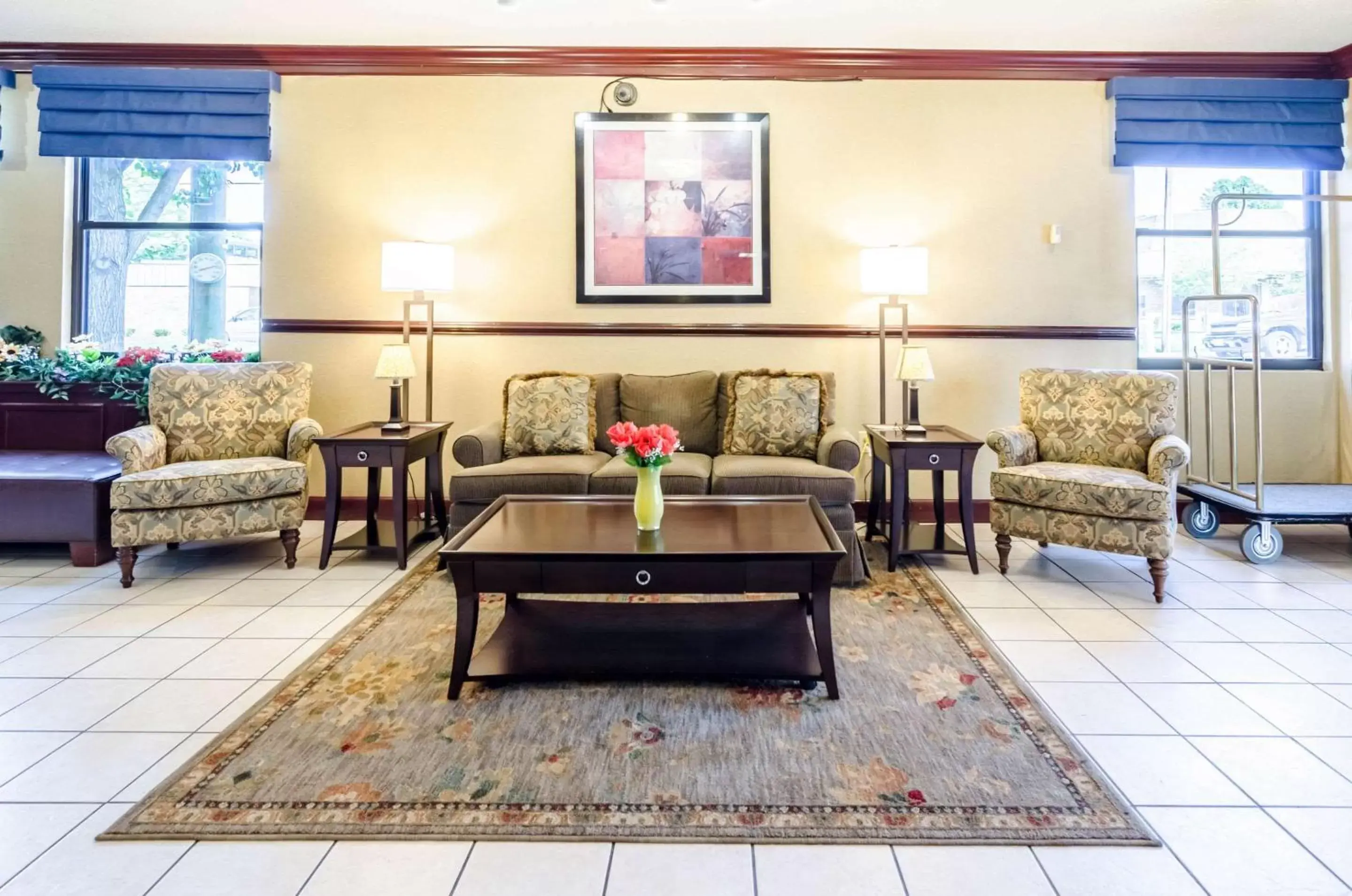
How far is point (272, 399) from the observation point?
4.01 meters

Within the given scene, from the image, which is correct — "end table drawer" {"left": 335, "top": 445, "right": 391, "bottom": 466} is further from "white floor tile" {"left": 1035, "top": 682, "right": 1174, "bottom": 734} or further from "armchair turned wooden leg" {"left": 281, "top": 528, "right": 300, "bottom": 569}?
"white floor tile" {"left": 1035, "top": 682, "right": 1174, "bottom": 734}

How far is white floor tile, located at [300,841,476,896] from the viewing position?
4.91 ft

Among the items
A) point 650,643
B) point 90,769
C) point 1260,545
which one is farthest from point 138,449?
point 1260,545

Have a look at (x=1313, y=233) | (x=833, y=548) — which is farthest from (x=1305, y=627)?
(x=1313, y=233)

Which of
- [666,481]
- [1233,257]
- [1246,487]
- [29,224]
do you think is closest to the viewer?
[666,481]

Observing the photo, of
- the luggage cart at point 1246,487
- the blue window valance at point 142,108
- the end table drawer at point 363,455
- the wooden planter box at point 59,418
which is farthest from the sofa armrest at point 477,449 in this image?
the luggage cart at point 1246,487

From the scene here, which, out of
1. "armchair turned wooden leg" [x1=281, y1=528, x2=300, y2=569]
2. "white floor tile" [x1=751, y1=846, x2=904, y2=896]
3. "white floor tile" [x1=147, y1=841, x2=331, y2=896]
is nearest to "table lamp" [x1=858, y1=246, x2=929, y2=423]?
"white floor tile" [x1=751, y1=846, x2=904, y2=896]

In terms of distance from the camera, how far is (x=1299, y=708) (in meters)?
2.23

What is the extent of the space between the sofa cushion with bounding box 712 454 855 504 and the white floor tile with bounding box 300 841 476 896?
6.79ft

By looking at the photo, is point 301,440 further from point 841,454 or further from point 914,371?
point 914,371

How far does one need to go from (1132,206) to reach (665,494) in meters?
3.22

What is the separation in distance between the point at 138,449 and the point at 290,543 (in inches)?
29.7

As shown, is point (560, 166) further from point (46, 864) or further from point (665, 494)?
point (46, 864)

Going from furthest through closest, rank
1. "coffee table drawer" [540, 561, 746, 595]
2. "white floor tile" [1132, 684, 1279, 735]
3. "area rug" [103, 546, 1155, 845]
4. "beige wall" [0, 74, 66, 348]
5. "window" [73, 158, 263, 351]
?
"window" [73, 158, 263, 351], "beige wall" [0, 74, 66, 348], "coffee table drawer" [540, 561, 746, 595], "white floor tile" [1132, 684, 1279, 735], "area rug" [103, 546, 1155, 845]
